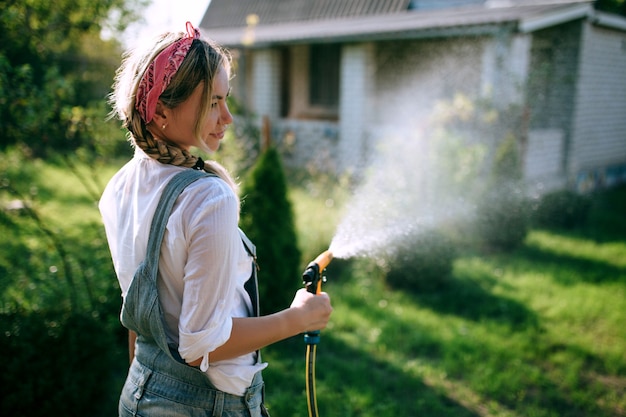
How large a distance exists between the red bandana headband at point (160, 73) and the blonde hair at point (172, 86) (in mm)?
12

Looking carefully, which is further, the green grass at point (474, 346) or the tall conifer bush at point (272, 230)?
Result: the tall conifer bush at point (272, 230)

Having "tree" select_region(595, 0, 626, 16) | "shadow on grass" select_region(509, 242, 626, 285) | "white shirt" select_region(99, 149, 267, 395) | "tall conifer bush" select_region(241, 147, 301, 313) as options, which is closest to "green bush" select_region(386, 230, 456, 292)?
"tall conifer bush" select_region(241, 147, 301, 313)

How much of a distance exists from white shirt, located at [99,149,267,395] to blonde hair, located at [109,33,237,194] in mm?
48

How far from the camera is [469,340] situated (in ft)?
15.5

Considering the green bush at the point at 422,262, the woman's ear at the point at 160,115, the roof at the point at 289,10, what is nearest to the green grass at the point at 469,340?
the green bush at the point at 422,262

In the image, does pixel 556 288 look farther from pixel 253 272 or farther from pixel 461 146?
pixel 253 272

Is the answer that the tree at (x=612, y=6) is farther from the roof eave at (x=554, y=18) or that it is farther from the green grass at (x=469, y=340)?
the green grass at (x=469, y=340)

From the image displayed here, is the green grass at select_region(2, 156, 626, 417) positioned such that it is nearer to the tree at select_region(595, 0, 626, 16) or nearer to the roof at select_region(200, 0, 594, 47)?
the roof at select_region(200, 0, 594, 47)

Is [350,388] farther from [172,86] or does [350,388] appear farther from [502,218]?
[502,218]

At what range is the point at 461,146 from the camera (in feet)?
28.2

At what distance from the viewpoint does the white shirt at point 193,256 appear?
1.34 meters

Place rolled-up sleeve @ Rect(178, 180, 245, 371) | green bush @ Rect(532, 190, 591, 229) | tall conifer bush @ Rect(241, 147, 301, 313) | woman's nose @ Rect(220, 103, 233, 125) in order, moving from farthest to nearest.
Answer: green bush @ Rect(532, 190, 591, 229) → tall conifer bush @ Rect(241, 147, 301, 313) → woman's nose @ Rect(220, 103, 233, 125) → rolled-up sleeve @ Rect(178, 180, 245, 371)

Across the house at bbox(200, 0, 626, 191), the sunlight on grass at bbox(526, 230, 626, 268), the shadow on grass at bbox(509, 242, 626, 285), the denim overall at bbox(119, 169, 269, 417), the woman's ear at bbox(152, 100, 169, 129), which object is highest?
the house at bbox(200, 0, 626, 191)

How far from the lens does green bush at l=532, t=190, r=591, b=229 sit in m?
8.64
